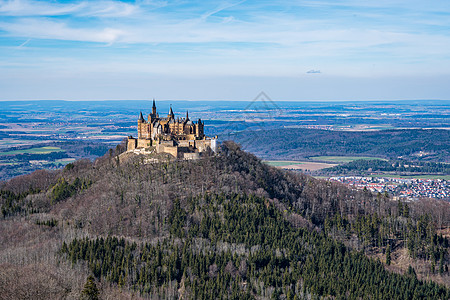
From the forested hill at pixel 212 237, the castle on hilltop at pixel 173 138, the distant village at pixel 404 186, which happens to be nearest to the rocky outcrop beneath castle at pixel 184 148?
the castle on hilltop at pixel 173 138

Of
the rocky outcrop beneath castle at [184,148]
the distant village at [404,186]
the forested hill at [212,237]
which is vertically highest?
the rocky outcrop beneath castle at [184,148]

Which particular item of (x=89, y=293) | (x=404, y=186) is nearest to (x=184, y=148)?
(x=89, y=293)

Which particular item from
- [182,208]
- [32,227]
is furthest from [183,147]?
[32,227]

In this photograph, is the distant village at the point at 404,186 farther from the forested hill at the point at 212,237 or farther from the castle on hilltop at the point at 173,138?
the castle on hilltop at the point at 173,138

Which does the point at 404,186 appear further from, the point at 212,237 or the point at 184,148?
the point at 212,237

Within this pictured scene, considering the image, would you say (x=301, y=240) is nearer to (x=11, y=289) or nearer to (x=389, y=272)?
(x=389, y=272)

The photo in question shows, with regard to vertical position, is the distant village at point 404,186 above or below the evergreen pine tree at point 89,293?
below
